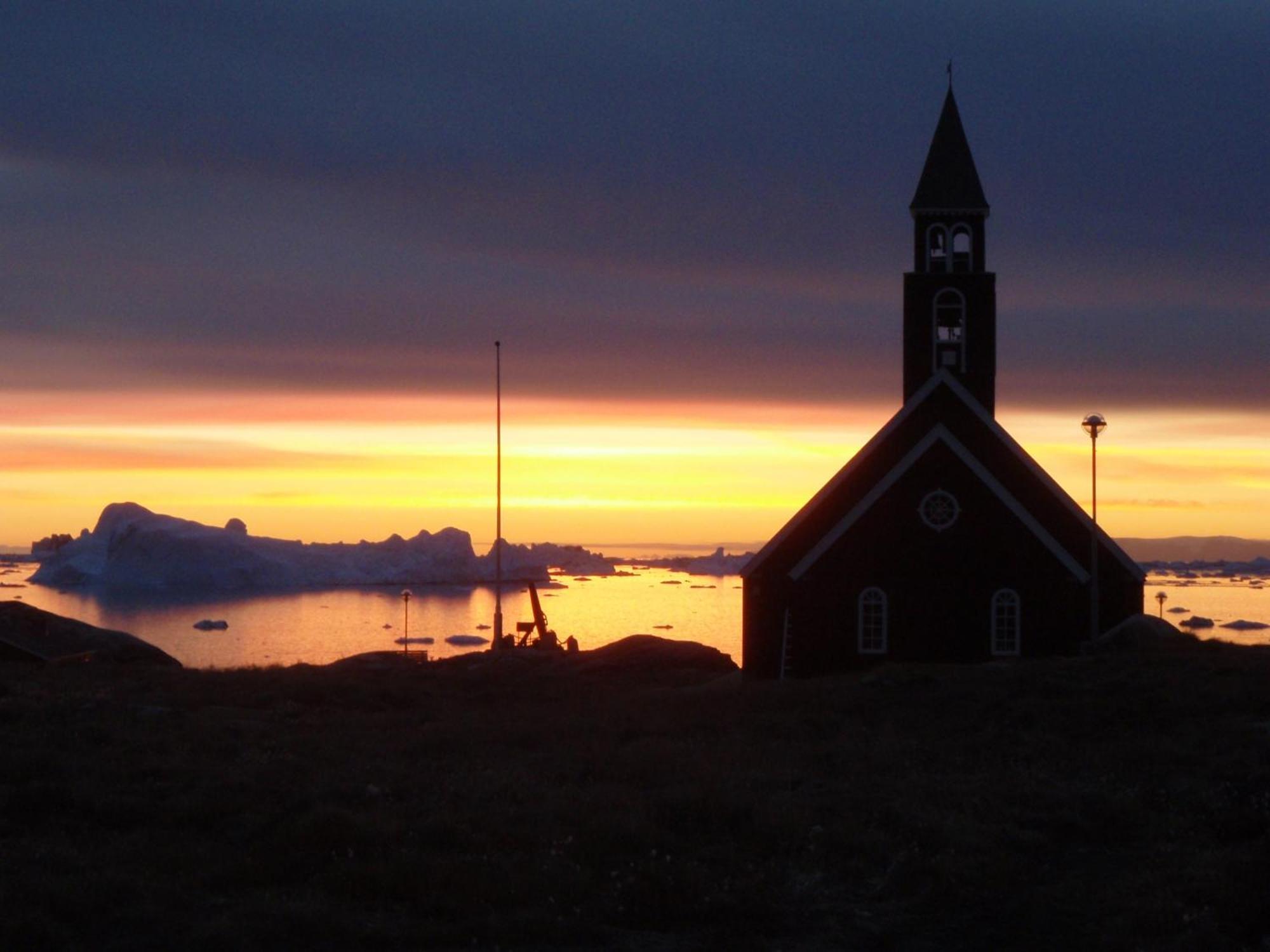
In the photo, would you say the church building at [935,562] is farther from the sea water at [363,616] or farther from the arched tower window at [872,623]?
the sea water at [363,616]

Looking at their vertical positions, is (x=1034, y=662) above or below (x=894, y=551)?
below

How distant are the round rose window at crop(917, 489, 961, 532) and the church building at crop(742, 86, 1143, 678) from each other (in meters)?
0.03

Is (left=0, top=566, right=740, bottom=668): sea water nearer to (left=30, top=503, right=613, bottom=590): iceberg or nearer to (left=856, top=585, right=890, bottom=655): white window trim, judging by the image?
(left=30, top=503, right=613, bottom=590): iceberg

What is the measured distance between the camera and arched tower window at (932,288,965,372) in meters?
34.9

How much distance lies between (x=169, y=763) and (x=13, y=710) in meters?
5.26

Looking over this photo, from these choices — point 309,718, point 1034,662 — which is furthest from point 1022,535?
point 309,718

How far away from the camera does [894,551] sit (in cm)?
3297

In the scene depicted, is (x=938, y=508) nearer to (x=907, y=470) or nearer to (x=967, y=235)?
(x=907, y=470)

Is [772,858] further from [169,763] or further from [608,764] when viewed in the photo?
[169,763]

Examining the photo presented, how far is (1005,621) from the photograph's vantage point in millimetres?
32719

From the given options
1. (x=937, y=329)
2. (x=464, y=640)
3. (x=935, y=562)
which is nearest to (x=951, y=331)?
(x=937, y=329)

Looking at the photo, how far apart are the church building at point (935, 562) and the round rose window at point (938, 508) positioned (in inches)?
1.2

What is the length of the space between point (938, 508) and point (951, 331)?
5.17 metres

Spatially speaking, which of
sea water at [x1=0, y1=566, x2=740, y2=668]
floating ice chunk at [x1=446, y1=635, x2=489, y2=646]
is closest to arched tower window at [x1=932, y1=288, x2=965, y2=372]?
sea water at [x1=0, y1=566, x2=740, y2=668]
